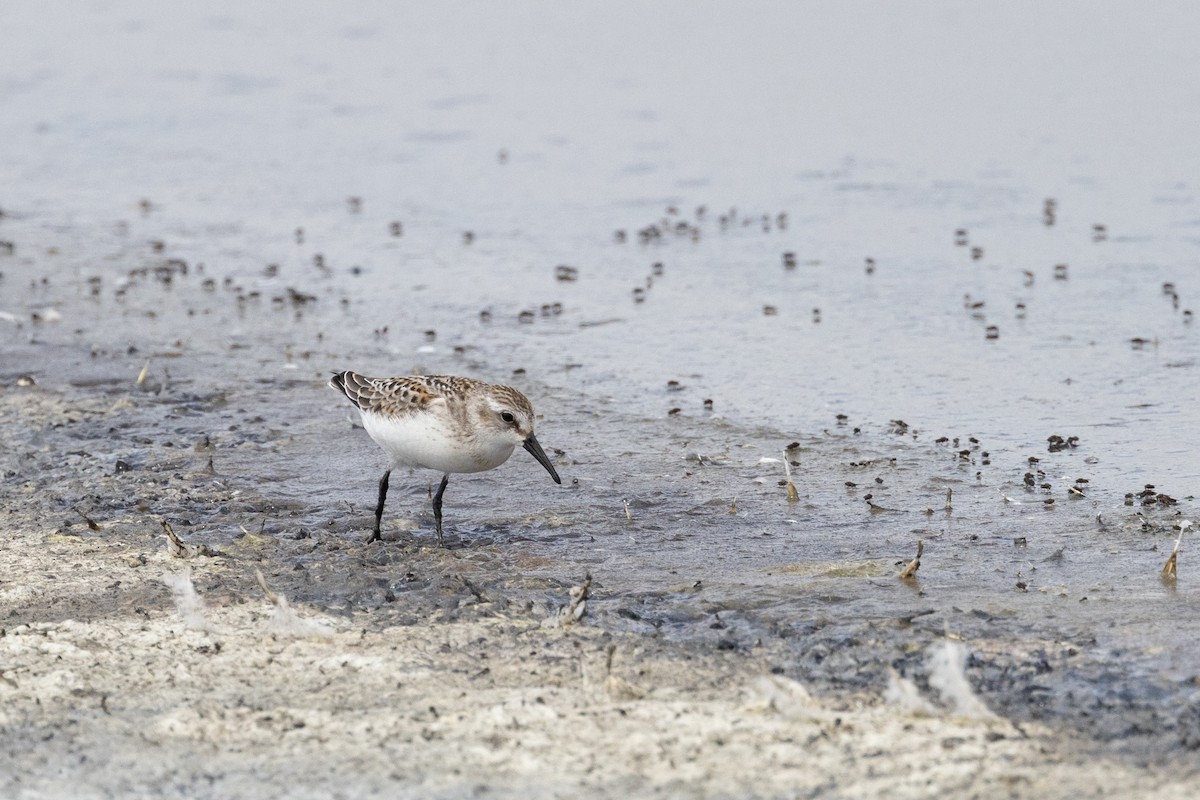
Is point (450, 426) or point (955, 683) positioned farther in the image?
point (450, 426)

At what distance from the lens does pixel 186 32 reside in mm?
26125

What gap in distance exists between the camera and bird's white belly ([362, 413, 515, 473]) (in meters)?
7.71

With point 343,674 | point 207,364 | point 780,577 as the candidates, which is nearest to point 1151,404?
point 780,577

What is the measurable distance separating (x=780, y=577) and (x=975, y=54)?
15.0 meters

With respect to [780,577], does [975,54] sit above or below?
above

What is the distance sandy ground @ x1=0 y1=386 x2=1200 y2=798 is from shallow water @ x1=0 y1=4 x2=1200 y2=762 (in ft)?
1.06

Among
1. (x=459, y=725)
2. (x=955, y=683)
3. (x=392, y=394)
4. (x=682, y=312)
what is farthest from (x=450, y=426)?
(x=682, y=312)

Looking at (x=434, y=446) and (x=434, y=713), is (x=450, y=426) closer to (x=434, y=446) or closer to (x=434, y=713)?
(x=434, y=446)

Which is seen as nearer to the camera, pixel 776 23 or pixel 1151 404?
pixel 1151 404

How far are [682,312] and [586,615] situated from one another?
6045 mm

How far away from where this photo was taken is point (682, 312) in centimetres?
1259

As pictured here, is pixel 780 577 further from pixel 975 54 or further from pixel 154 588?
pixel 975 54

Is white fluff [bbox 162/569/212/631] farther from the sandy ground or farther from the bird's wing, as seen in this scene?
the bird's wing

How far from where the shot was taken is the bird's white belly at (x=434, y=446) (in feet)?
25.3
